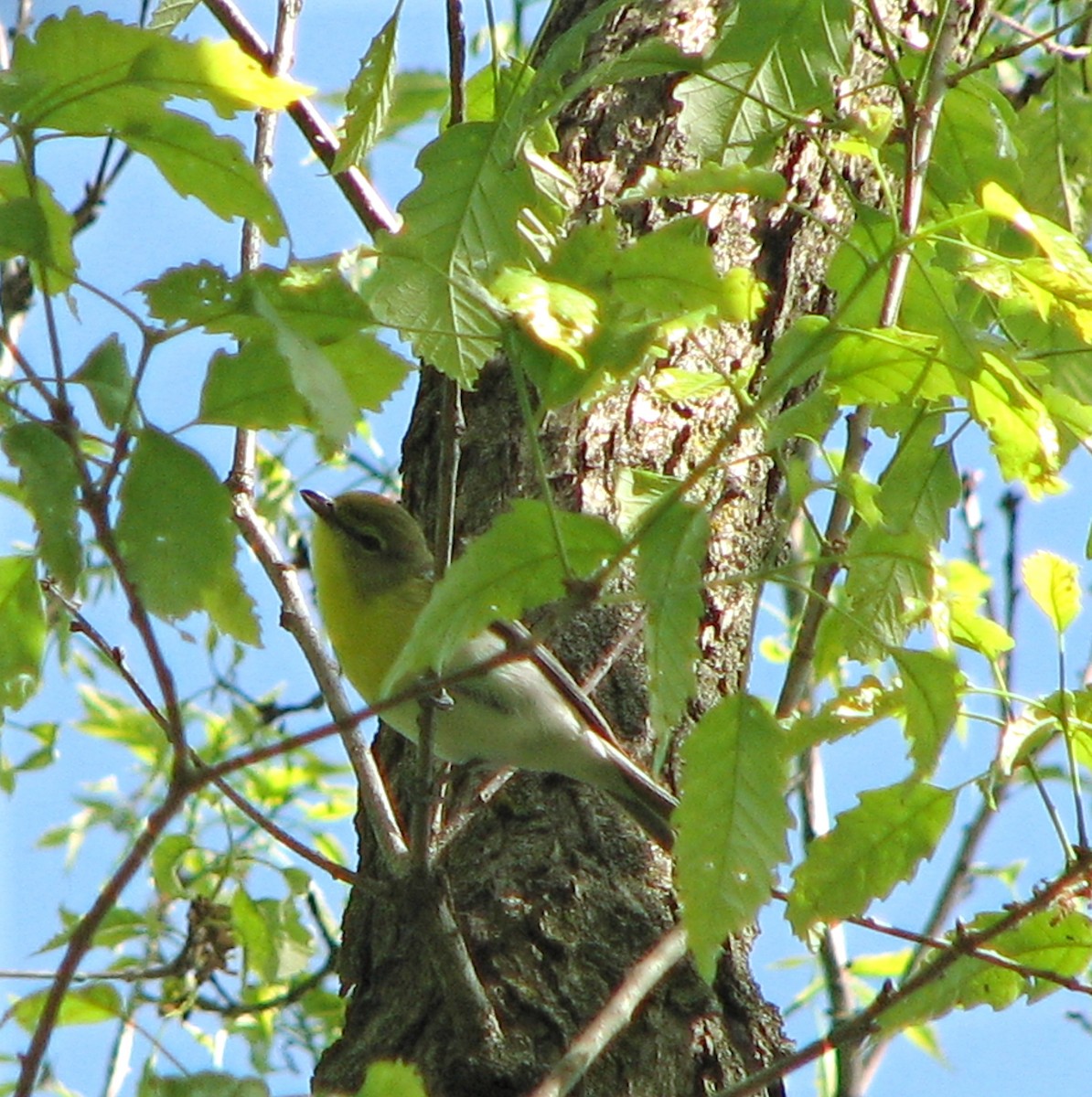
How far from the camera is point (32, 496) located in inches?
55.8

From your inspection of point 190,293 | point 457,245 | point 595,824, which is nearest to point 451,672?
point 595,824

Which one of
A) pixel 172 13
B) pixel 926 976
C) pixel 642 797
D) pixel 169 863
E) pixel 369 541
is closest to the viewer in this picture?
pixel 926 976

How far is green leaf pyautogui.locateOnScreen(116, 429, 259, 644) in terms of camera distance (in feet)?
4.88

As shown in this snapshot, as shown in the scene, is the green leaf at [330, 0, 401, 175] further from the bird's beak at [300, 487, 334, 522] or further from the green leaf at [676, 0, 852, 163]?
the bird's beak at [300, 487, 334, 522]

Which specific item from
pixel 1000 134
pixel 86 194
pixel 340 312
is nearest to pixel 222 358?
pixel 340 312

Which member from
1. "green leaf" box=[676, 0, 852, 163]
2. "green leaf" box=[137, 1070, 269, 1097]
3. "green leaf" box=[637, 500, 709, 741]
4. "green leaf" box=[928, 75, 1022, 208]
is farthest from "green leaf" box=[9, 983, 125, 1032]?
"green leaf" box=[928, 75, 1022, 208]

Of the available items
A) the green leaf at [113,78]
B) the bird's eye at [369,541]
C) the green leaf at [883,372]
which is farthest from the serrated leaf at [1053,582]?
the bird's eye at [369,541]

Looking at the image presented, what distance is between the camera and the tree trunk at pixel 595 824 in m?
2.59

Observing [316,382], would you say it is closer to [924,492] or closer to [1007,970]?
[924,492]

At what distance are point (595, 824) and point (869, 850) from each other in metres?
1.05

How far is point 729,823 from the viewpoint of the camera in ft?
5.56

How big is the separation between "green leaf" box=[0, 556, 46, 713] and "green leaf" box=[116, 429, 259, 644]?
1.09ft

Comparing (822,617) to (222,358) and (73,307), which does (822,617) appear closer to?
(222,358)

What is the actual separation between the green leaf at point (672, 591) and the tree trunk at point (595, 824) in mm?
446
